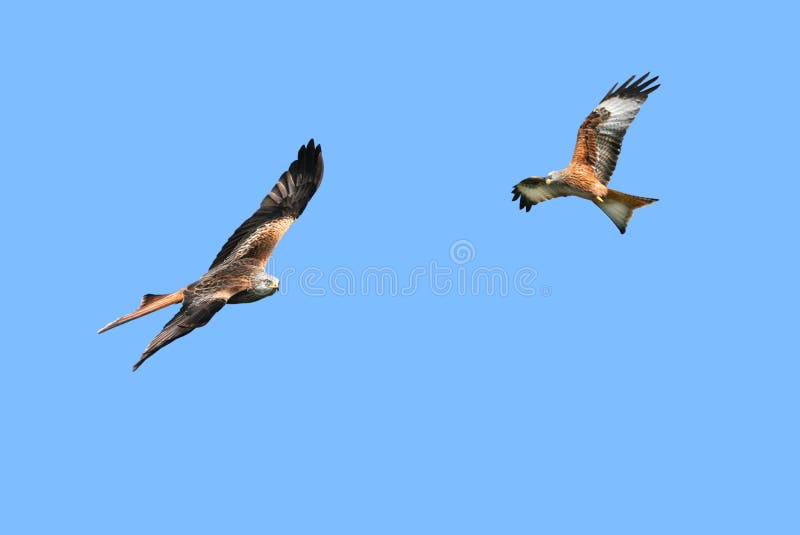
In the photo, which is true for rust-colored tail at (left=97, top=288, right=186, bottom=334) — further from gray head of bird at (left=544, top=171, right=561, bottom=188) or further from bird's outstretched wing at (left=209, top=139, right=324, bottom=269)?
gray head of bird at (left=544, top=171, right=561, bottom=188)

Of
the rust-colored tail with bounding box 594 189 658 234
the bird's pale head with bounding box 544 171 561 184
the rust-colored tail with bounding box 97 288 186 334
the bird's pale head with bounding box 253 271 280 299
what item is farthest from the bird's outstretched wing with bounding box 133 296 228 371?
the rust-colored tail with bounding box 594 189 658 234

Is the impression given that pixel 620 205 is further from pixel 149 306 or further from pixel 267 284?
pixel 149 306

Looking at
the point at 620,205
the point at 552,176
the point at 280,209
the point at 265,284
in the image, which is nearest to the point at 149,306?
the point at 265,284

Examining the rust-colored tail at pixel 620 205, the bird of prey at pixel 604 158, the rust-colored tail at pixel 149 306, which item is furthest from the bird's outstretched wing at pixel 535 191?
the rust-colored tail at pixel 149 306

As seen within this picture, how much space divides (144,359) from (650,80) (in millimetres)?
7220

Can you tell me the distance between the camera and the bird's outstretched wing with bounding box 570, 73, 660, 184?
37.8 ft

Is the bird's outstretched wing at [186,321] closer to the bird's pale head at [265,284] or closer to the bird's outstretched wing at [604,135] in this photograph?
the bird's pale head at [265,284]

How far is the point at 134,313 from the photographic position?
32.0ft

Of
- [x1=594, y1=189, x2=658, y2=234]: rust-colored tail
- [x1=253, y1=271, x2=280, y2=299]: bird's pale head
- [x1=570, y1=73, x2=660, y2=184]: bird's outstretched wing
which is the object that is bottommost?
[x1=253, y1=271, x2=280, y2=299]: bird's pale head

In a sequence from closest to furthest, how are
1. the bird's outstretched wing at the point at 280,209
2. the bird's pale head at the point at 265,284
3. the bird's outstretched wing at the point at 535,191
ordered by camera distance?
the bird's pale head at the point at 265,284, the bird's outstretched wing at the point at 280,209, the bird's outstretched wing at the point at 535,191

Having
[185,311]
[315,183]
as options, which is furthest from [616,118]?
[185,311]

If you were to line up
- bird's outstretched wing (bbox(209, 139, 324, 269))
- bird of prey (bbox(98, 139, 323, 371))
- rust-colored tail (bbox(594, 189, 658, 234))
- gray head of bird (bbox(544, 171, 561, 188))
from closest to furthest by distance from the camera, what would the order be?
bird of prey (bbox(98, 139, 323, 371)), bird's outstretched wing (bbox(209, 139, 324, 269)), rust-colored tail (bbox(594, 189, 658, 234)), gray head of bird (bbox(544, 171, 561, 188))

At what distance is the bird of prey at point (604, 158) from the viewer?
→ 1139cm

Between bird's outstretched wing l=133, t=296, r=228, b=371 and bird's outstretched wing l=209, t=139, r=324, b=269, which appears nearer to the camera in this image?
bird's outstretched wing l=133, t=296, r=228, b=371
